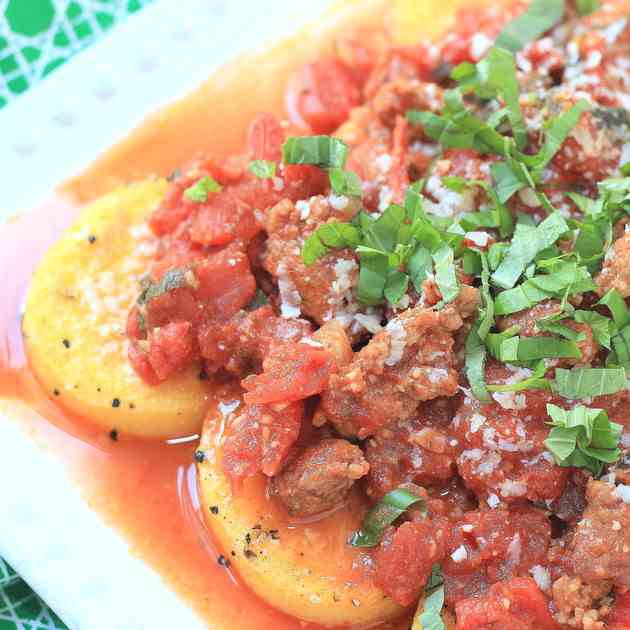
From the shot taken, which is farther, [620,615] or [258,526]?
[258,526]

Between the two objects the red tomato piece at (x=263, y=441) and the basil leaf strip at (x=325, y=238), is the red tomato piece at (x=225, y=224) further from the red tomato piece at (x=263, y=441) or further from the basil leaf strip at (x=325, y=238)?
the red tomato piece at (x=263, y=441)

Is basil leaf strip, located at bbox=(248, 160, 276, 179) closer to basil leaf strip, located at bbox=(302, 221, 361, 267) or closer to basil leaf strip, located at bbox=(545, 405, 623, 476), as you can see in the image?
basil leaf strip, located at bbox=(302, 221, 361, 267)

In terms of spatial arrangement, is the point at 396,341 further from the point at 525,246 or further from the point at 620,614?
the point at 620,614

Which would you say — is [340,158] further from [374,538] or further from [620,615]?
[620,615]

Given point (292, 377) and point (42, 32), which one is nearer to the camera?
point (292, 377)

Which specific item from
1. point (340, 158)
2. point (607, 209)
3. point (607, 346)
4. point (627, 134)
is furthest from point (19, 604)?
point (627, 134)

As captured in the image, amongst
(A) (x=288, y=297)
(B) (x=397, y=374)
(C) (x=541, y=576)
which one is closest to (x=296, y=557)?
(B) (x=397, y=374)
